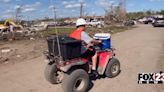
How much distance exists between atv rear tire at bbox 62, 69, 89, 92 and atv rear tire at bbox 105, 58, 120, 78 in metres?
1.39

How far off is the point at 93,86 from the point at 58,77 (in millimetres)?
1116

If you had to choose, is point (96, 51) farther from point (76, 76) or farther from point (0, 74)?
point (0, 74)

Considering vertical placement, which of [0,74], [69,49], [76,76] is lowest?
[0,74]

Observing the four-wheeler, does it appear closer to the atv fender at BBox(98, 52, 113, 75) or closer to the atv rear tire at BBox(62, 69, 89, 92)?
the atv fender at BBox(98, 52, 113, 75)

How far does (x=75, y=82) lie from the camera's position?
6645 mm

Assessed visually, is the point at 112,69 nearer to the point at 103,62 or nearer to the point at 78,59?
the point at 103,62

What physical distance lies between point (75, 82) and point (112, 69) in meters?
2.08

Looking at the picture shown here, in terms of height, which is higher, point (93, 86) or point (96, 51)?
point (96, 51)

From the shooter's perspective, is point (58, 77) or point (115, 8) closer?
point (58, 77)

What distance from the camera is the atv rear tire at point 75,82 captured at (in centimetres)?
652

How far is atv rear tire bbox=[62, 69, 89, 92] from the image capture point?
652 cm

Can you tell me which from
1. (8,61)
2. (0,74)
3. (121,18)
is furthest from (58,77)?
(121,18)

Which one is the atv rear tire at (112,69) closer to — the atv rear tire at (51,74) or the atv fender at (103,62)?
the atv fender at (103,62)

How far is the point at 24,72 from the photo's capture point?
964cm
